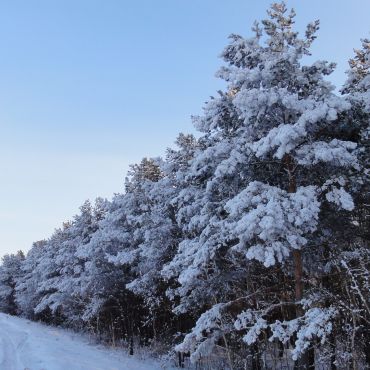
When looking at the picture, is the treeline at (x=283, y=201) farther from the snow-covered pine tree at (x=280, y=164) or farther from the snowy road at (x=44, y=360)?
the snowy road at (x=44, y=360)

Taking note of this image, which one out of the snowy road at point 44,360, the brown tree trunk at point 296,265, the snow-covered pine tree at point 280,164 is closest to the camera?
the snow-covered pine tree at point 280,164

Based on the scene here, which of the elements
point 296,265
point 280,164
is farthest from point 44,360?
point 280,164

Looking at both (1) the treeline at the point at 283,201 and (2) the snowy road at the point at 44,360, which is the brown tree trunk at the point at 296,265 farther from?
(2) the snowy road at the point at 44,360

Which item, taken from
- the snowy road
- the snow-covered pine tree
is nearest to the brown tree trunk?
the snow-covered pine tree

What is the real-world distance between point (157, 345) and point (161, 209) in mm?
9998

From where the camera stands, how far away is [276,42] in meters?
14.5

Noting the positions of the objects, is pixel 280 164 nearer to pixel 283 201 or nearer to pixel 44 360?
pixel 283 201

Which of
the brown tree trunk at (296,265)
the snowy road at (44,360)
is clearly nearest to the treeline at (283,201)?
the brown tree trunk at (296,265)

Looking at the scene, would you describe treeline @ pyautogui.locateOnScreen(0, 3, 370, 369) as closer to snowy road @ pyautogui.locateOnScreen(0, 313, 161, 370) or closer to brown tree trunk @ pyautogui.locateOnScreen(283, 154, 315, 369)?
brown tree trunk @ pyautogui.locateOnScreen(283, 154, 315, 369)

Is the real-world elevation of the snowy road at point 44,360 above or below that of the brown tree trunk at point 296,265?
below

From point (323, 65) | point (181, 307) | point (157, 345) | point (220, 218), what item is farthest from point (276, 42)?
point (157, 345)

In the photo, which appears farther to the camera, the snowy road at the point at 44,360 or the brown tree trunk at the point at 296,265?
the snowy road at the point at 44,360

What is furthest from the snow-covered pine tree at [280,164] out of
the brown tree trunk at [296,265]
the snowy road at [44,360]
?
the snowy road at [44,360]

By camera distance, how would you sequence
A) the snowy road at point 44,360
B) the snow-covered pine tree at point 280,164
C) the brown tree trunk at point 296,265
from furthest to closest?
the snowy road at point 44,360, the brown tree trunk at point 296,265, the snow-covered pine tree at point 280,164
